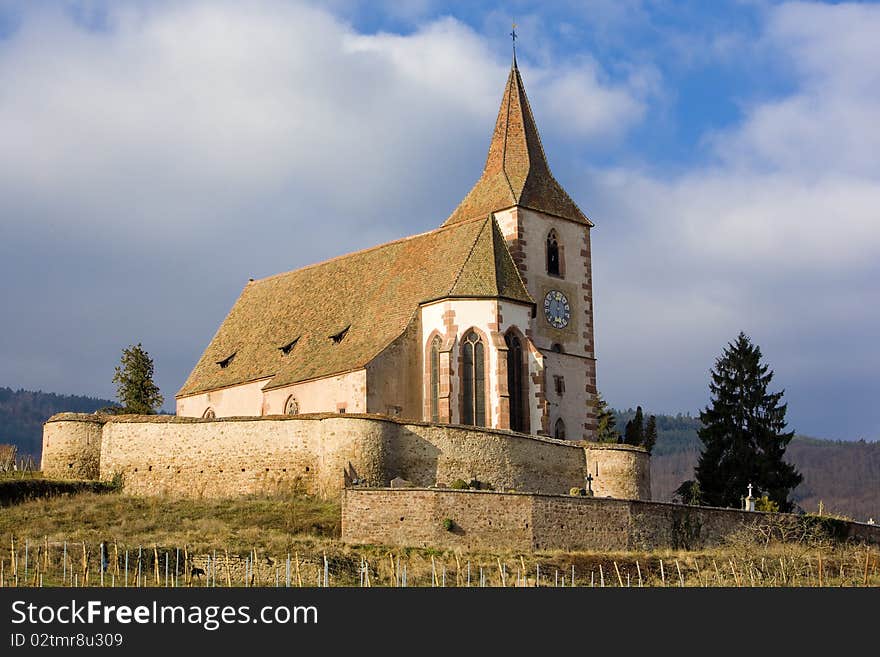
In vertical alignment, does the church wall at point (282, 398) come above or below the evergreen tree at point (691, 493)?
above

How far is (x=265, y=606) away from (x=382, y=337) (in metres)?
32.5

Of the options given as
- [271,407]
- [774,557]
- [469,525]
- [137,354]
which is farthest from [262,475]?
[137,354]

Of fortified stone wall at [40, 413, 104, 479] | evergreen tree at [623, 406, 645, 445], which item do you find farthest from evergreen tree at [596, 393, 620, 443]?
fortified stone wall at [40, 413, 104, 479]

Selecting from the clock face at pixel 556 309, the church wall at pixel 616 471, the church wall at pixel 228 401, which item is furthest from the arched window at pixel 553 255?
the church wall at pixel 228 401

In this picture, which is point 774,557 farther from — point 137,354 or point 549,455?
point 137,354

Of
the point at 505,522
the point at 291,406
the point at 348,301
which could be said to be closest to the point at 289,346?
the point at 348,301

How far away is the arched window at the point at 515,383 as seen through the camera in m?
64.9

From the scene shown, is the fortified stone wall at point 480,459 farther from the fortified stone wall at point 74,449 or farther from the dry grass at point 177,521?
the fortified stone wall at point 74,449

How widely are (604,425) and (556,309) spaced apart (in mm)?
6202

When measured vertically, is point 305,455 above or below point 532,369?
below

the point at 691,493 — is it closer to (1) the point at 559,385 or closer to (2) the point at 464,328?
(1) the point at 559,385

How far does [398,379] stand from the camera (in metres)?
65.1

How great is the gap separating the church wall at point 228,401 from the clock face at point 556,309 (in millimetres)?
13902

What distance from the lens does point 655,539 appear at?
5422cm
